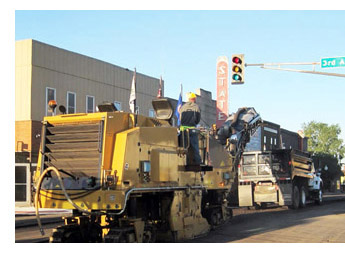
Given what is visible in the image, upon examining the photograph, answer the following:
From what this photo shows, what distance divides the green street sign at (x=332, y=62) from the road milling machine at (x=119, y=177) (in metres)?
8.43

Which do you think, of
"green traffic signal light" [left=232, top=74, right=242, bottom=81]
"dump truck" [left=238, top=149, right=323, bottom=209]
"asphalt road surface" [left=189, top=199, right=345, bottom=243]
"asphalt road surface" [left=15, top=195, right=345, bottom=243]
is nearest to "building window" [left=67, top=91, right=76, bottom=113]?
"asphalt road surface" [left=15, top=195, right=345, bottom=243]

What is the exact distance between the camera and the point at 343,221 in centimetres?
1572

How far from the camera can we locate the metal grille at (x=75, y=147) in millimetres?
9102

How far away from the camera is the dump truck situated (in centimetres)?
2020

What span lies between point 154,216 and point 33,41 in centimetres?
1516

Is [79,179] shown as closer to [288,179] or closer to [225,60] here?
[288,179]

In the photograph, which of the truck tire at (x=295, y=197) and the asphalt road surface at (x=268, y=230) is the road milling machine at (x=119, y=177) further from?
the truck tire at (x=295, y=197)

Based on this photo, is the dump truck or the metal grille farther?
the dump truck

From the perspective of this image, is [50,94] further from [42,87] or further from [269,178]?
[269,178]

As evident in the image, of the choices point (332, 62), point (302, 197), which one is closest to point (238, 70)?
point (332, 62)

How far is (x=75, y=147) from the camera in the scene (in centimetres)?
938

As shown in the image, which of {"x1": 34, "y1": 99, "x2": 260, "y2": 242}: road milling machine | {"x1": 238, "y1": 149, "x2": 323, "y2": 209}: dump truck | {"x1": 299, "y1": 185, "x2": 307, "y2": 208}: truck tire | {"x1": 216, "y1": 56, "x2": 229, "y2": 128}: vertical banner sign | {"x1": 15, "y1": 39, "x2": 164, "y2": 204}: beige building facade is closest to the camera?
{"x1": 34, "y1": 99, "x2": 260, "y2": 242}: road milling machine

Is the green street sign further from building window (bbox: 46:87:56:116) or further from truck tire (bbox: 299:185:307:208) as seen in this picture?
building window (bbox: 46:87:56:116)

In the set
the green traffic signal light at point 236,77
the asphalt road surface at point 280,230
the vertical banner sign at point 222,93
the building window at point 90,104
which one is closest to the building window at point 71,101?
the building window at point 90,104
